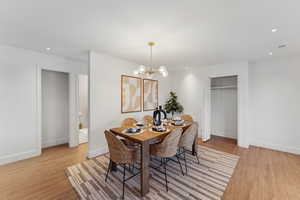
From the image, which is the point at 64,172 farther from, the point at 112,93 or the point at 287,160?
the point at 287,160

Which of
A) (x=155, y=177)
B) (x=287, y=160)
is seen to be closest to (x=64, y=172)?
(x=155, y=177)

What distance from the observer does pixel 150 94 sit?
15.9ft

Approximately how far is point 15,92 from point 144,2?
138 inches

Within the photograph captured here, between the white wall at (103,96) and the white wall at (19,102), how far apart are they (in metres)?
1.36

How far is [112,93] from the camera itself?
141 inches

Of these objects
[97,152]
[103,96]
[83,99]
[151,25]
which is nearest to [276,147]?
[151,25]

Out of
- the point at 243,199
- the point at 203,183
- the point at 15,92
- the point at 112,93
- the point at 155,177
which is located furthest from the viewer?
the point at 112,93

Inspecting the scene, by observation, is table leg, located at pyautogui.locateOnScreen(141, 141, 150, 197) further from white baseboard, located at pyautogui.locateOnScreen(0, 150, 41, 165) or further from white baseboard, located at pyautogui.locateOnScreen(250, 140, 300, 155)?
white baseboard, located at pyautogui.locateOnScreen(250, 140, 300, 155)

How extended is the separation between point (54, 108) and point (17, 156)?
4.88ft

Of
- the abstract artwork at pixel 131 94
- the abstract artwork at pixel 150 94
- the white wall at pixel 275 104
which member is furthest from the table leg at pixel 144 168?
the white wall at pixel 275 104

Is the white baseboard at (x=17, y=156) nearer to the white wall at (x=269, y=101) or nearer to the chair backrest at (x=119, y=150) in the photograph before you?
the chair backrest at (x=119, y=150)

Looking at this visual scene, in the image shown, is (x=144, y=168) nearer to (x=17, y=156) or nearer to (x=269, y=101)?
(x=17, y=156)

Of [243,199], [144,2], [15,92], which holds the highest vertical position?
[144,2]

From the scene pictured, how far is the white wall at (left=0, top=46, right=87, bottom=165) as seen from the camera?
2.84m
